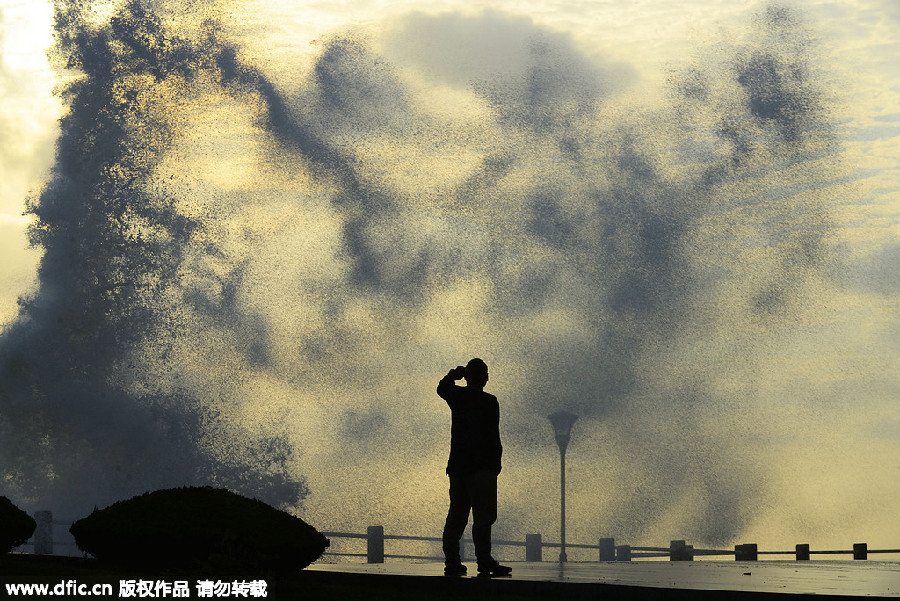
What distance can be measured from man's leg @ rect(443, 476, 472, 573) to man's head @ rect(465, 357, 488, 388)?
1.00m

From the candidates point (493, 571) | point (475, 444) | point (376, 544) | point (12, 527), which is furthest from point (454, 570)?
point (376, 544)

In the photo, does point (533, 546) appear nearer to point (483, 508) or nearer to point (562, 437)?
point (562, 437)

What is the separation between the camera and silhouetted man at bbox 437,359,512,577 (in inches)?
447

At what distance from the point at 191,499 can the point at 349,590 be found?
2248 millimetres

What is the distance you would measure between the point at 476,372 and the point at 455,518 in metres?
1.57

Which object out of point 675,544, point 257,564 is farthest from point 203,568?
Answer: point 675,544

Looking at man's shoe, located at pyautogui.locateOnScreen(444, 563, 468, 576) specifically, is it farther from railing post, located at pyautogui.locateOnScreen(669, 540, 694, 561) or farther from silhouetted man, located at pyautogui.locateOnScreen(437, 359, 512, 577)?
railing post, located at pyautogui.locateOnScreen(669, 540, 694, 561)

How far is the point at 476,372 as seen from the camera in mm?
11281

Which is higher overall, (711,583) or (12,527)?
(12,527)

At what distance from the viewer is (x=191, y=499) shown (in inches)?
460

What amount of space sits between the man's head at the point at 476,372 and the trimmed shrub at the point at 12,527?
20.6 ft

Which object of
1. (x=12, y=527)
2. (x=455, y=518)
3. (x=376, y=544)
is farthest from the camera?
(x=376, y=544)

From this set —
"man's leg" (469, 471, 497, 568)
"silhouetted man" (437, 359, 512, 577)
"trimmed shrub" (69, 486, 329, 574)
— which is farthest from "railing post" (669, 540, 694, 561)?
"trimmed shrub" (69, 486, 329, 574)

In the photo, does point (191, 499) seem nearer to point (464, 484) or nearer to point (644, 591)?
point (464, 484)
